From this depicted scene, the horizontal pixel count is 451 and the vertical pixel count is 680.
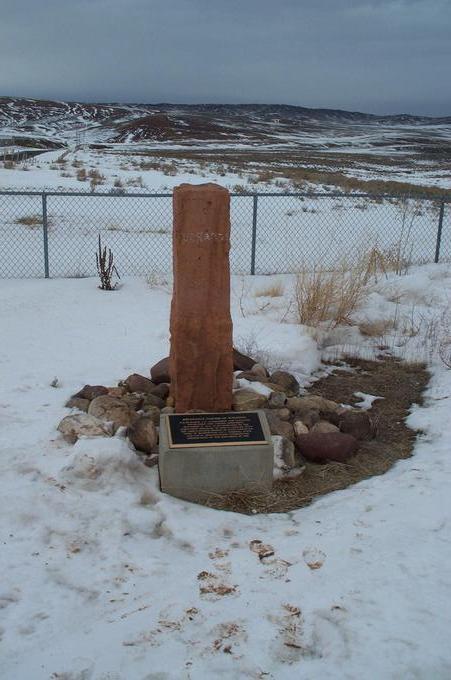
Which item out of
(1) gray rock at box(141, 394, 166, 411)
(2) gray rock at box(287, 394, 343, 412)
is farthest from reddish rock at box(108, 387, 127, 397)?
(2) gray rock at box(287, 394, 343, 412)

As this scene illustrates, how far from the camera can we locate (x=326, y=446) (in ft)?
15.0

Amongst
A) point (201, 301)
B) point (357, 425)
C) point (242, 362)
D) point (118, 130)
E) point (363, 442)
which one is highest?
point (118, 130)

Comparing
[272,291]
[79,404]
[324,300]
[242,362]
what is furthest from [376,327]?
[79,404]

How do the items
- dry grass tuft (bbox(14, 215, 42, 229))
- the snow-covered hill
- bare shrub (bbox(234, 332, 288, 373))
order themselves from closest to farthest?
bare shrub (bbox(234, 332, 288, 373))
dry grass tuft (bbox(14, 215, 42, 229))
the snow-covered hill

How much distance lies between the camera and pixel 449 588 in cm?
301

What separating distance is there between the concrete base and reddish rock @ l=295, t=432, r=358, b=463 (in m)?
0.51

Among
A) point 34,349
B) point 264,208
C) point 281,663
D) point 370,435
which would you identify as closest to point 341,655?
point 281,663

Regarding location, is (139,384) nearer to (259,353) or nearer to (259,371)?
(259,371)

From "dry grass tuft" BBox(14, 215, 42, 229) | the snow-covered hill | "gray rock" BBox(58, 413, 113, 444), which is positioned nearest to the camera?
"gray rock" BBox(58, 413, 113, 444)

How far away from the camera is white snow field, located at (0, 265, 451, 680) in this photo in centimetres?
261

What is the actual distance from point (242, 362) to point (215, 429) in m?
1.70

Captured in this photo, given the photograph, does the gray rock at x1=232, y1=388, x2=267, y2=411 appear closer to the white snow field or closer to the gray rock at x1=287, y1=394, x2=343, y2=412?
the gray rock at x1=287, y1=394, x2=343, y2=412

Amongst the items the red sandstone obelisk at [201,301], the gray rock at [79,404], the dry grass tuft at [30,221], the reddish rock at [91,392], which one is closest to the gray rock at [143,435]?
the red sandstone obelisk at [201,301]

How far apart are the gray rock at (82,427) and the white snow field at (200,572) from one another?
11 centimetres
